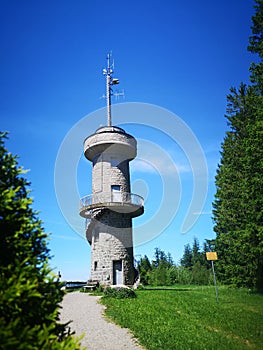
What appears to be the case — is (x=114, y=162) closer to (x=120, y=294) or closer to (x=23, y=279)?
(x=120, y=294)

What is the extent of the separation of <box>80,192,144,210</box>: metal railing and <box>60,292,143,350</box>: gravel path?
8936mm

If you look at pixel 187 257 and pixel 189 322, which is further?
pixel 187 257

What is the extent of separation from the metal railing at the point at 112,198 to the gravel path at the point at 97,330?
894 cm

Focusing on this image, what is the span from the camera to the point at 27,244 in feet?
12.5

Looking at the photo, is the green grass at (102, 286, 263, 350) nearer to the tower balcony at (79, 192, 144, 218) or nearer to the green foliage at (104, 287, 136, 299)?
the green foliage at (104, 287, 136, 299)

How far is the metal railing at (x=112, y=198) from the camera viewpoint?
21086 mm

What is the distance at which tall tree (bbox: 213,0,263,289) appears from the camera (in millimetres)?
15281

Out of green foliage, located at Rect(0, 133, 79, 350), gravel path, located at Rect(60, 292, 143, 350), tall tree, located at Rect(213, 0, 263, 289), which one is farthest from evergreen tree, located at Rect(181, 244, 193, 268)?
green foliage, located at Rect(0, 133, 79, 350)

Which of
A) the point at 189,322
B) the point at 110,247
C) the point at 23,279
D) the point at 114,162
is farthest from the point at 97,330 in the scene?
the point at 114,162

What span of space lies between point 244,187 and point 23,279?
18228mm

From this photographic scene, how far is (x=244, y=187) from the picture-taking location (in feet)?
63.6

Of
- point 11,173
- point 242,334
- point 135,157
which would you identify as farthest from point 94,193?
point 11,173

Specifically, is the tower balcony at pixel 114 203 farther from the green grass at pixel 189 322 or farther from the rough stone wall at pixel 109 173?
the green grass at pixel 189 322

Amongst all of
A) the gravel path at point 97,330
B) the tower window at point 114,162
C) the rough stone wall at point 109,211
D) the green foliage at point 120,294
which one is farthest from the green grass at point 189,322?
the tower window at point 114,162
